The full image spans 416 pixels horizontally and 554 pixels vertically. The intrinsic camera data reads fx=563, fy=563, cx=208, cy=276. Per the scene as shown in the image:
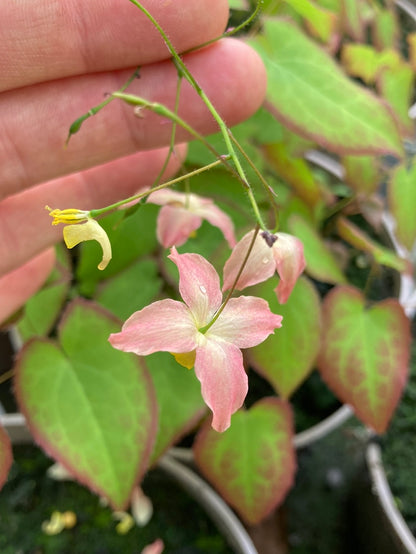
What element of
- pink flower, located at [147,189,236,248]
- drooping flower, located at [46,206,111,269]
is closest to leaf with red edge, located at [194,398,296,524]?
pink flower, located at [147,189,236,248]

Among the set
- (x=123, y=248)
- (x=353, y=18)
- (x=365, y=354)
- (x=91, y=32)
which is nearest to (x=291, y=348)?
(x=365, y=354)

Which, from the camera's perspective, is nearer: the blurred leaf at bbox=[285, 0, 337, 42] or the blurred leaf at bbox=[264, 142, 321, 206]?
the blurred leaf at bbox=[285, 0, 337, 42]

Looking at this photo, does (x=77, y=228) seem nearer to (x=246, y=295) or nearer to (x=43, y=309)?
(x=246, y=295)

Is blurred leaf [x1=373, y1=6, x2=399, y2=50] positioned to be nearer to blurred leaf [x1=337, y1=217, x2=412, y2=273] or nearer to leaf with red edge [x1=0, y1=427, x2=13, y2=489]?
blurred leaf [x1=337, y1=217, x2=412, y2=273]

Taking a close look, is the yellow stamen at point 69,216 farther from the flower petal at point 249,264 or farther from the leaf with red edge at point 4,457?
the leaf with red edge at point 4,457

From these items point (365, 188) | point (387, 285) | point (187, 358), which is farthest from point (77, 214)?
point (387, 285)

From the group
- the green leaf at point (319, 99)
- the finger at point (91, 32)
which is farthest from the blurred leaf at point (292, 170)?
the finger at point (91, 32)

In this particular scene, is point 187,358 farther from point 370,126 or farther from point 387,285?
point 387,285
